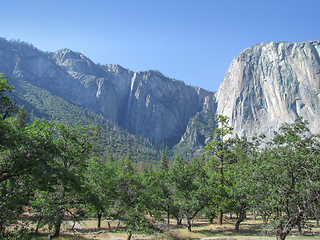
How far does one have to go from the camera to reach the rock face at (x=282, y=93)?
170 metres

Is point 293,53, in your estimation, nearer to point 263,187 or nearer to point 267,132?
point 267,132

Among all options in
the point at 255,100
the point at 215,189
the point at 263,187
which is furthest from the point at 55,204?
the point at 255,100

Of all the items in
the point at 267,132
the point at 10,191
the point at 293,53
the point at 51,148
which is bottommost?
the point at 10,191

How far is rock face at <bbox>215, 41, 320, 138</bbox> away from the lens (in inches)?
6703

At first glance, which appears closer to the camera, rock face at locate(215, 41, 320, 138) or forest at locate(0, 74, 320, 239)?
forest at locate(0, 74, 320, 239)

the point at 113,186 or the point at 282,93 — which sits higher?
the point at 282,93

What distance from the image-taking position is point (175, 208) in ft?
97.1

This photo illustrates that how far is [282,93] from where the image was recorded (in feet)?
587

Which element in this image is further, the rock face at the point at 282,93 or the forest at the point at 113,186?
the rock face at the point at 282,93

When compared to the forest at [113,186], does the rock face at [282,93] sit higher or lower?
higher

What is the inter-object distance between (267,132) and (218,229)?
168574 mm

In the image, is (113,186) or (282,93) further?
(282,93)

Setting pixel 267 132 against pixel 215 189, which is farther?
pixel 267 132

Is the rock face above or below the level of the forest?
above
